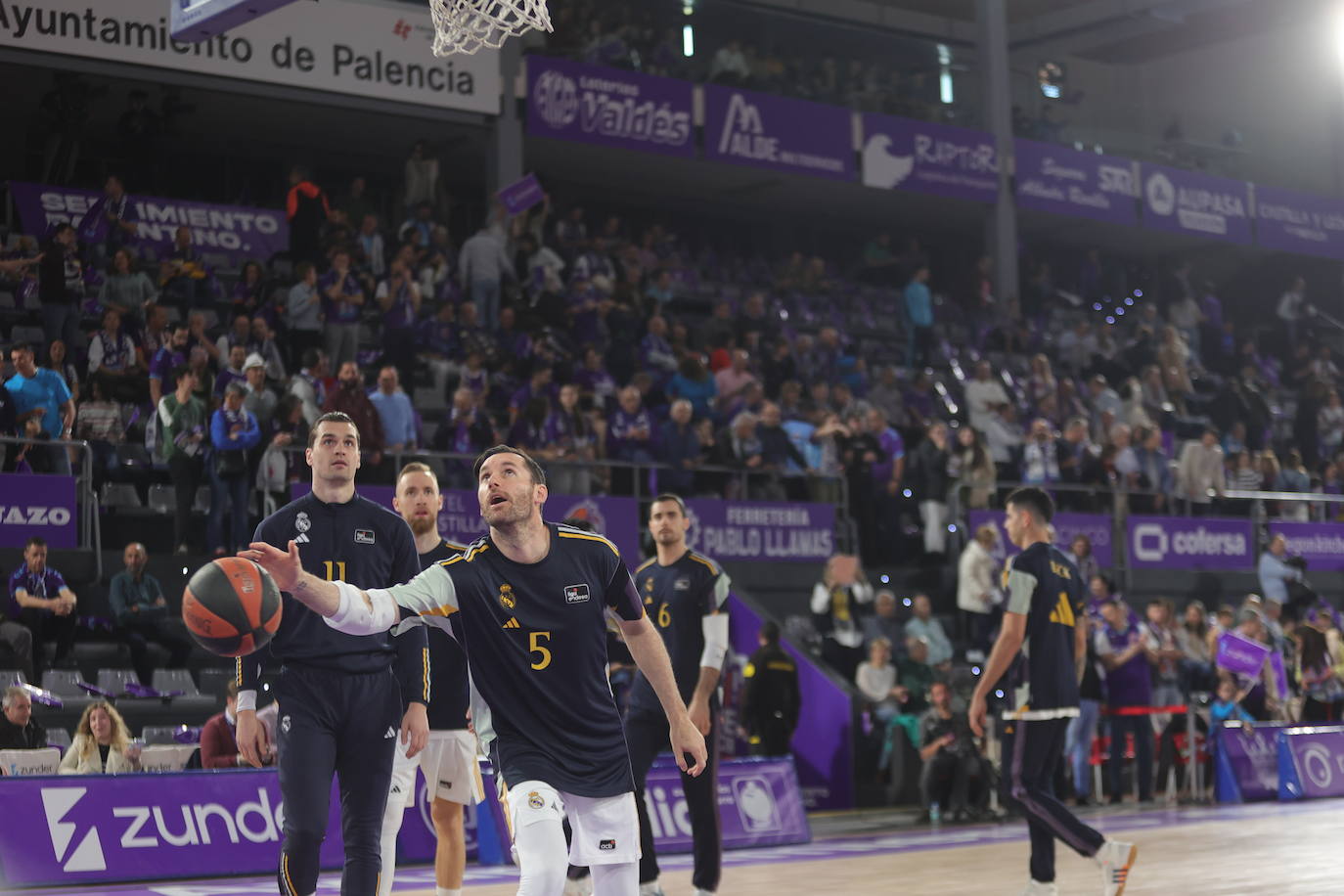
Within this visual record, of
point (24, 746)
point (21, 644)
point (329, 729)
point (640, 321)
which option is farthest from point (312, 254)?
point (329, 729)

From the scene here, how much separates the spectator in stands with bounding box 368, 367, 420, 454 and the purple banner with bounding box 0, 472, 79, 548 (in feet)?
10.6

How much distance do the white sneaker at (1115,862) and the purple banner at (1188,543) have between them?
47.4 feet

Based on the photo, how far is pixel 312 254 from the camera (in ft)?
63.5

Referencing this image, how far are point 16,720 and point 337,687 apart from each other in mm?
6251

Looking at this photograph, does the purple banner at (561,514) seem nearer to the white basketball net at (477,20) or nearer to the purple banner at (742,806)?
the purple banner at (742,806)

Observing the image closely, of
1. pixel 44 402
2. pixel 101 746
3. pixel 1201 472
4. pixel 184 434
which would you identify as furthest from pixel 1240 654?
pixel 44 402

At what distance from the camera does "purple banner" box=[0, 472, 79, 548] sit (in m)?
14.3

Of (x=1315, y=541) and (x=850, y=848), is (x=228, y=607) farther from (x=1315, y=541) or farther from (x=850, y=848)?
(x=1315, y=541)

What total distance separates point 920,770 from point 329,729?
39.0 ft

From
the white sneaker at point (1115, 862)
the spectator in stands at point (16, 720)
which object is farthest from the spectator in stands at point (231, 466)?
the white sneaker at point (1115, 862)

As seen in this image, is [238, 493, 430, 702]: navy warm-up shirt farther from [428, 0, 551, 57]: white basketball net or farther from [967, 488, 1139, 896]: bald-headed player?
[967, 488, 1139, 896]: bald-headed player

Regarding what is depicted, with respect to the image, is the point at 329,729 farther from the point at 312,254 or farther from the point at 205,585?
the point at 312,254

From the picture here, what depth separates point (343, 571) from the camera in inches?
270

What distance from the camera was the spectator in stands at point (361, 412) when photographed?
15820 mm
